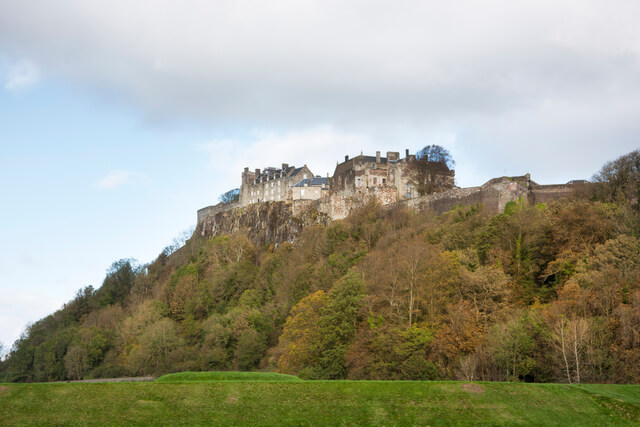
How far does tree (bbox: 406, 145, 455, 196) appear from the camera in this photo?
77750 millimetres

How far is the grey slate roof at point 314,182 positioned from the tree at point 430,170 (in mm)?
15020

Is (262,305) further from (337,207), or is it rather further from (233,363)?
(337,207)

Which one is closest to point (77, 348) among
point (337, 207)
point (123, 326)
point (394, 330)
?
point (123, 326)

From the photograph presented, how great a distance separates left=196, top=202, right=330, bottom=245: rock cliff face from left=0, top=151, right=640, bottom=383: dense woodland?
7.27 ft

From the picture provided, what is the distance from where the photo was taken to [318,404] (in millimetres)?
26219

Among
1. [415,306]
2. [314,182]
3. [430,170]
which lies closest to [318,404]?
[415,306]

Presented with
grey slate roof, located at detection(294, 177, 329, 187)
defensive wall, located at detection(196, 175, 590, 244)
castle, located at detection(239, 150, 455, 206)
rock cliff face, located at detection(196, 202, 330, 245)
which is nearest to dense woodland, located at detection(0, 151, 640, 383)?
defensive wall, located at detection(196, 175, 590, 244)

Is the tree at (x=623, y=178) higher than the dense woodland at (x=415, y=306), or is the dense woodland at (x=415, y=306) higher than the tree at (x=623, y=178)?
the tree at (x=623, y=178)

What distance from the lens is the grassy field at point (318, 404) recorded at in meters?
24.5

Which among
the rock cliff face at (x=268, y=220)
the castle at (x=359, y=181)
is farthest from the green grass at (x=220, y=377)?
the rock cliff face at (x=268, y=220)

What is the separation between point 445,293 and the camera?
4550cm

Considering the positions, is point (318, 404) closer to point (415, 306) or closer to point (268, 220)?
Answer: point (415, 306)

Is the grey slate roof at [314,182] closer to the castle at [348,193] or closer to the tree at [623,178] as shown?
the castle at [348,193]

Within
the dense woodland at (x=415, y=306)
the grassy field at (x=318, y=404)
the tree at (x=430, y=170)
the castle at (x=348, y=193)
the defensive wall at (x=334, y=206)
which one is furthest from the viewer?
the tree at (x=430, y=170)
